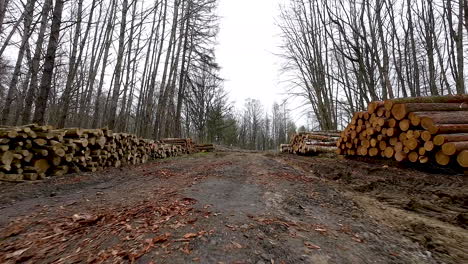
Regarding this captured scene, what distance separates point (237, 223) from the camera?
7.53 feet

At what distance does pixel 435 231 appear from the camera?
2.45 meters

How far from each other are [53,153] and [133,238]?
478cm

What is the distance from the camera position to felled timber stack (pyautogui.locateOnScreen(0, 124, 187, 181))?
499cm

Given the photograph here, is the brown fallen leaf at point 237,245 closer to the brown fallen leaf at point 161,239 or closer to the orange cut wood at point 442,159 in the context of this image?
the brown fallen leaf at point 161,239

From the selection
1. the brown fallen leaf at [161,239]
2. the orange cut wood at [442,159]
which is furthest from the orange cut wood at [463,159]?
the brown fallen leaf at [161,239]

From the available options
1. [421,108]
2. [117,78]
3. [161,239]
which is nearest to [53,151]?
[161,239]

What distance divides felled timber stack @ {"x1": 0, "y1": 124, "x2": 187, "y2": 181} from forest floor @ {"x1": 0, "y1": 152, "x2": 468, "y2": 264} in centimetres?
105

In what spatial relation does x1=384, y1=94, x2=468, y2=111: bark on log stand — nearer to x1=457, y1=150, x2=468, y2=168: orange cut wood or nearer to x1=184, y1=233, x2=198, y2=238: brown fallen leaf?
x1=457, y1=150, x2=468, y2=168: orange cut wood

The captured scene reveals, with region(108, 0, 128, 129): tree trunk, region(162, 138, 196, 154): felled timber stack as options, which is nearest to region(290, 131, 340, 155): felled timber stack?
region(162, 138, 196, 154): felled timber stack

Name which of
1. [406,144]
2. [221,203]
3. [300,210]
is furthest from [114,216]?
[406,144]

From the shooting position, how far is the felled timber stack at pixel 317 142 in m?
10.7

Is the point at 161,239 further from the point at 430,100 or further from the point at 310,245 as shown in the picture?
the point at 430,100

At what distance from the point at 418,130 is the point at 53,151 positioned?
8017mm

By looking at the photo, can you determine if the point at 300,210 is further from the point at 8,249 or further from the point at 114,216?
the point at 8,249
